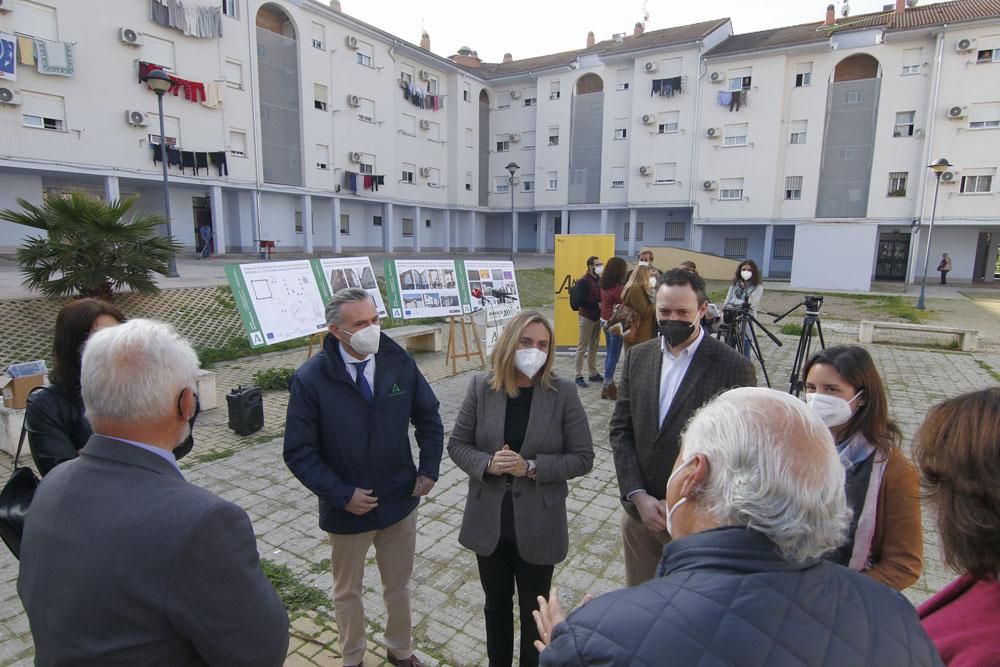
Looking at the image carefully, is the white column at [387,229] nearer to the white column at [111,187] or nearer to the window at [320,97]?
the window at [320,97]

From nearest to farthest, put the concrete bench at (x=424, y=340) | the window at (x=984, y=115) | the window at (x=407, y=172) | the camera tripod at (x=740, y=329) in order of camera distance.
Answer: the camera tripod at (x=740, y=329), the concrete bench at (x=424, y=340), the window at (x=984, y=115), the window at (x=407, y=172)

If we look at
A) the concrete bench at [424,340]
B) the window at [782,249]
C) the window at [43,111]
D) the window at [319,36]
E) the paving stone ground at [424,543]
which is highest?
the window at [319,36]

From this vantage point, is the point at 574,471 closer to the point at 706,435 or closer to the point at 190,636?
the point at 706,435

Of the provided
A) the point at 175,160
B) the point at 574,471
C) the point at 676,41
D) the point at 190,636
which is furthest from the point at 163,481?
the point at 676,41

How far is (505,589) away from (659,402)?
1.12m

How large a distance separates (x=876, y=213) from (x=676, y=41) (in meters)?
14.5

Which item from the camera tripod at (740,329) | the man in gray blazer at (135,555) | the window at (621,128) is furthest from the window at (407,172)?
the man in gray blazer at (135,555)

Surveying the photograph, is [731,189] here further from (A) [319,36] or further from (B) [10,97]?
(B) [10,97]

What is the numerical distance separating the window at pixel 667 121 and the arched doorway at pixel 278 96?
67.6 feet

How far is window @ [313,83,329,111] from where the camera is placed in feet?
93.3

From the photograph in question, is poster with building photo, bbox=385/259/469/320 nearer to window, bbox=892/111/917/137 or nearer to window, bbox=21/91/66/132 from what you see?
window, bbox=21/91/66/132

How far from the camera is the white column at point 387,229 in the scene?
109 ft

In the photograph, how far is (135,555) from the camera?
1196 mm

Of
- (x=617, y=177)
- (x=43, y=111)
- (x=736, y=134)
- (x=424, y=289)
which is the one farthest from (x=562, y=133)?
(x=424, y=289)
